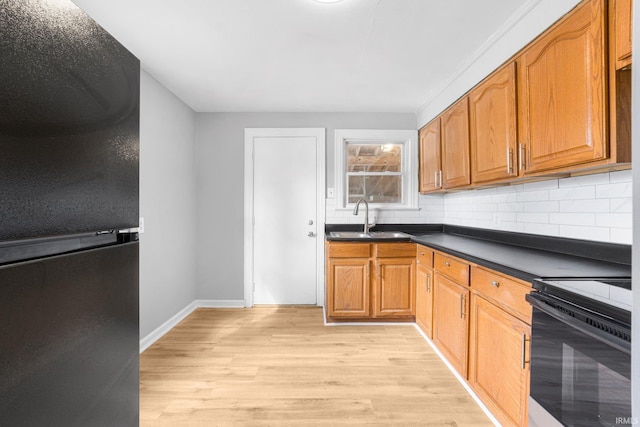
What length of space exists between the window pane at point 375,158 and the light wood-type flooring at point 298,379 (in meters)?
1.76

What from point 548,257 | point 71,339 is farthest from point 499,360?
point 71,339

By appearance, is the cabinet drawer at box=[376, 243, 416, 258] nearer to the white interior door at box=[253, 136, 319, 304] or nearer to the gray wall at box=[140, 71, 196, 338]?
the white interior door at box=[253, 136, 319, 304]

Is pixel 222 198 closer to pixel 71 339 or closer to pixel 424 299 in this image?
pixel 424 299

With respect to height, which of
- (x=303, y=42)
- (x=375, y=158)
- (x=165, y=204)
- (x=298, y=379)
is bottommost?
(x=298, y=379)

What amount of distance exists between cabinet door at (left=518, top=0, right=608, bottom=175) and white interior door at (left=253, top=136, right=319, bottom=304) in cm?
225

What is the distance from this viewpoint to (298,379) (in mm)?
2092

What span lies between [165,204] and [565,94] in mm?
2956

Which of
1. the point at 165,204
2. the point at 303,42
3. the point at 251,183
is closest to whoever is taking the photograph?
the point at 303,42

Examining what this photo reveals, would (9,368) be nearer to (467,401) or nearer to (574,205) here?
(467,401)

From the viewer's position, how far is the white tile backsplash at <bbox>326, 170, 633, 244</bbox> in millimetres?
1544

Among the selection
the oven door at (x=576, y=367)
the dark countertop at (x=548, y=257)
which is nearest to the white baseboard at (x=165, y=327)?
the dark countertop at (x=548, y=257)

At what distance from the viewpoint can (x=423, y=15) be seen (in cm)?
185

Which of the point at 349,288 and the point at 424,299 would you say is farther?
the point at 349,288

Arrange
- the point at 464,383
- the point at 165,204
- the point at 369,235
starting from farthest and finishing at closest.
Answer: the point at 369,235 → the point at 165,204 → the point at 464,383
